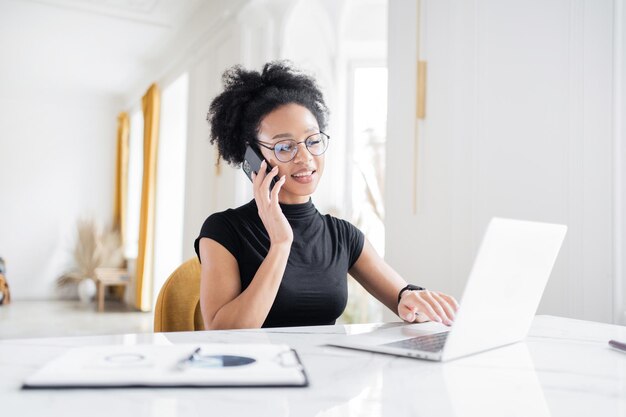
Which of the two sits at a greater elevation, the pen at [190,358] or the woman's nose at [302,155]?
the woman's nose at [302,155]

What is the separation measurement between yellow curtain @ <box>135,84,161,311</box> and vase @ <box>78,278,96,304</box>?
1224 millimetres

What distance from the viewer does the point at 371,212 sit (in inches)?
180

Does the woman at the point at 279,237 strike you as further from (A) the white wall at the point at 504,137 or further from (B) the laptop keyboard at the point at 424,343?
(A) the white wall at the point at 504,137

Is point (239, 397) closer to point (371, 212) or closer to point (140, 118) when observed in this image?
point (371, 212)

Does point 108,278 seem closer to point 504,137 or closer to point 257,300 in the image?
point 504,137

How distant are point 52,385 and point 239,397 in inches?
8.5

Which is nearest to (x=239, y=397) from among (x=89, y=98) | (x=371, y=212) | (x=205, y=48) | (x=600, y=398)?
(x=600, y=398)

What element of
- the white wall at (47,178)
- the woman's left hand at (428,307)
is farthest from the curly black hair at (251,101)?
the white wall at (47,178)

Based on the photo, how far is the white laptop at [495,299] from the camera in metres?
0.87

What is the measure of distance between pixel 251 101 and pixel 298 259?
516mm

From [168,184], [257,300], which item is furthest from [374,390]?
[168,184]

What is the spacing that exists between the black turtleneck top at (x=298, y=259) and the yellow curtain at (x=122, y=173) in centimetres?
750

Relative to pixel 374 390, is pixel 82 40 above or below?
above

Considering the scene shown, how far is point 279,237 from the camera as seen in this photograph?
153 centimetres
